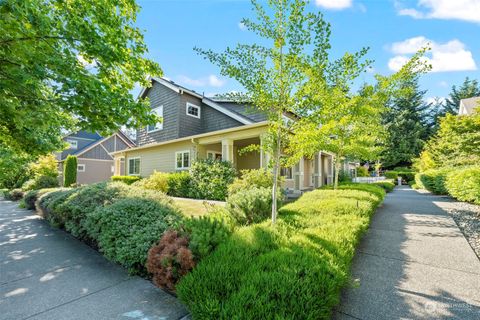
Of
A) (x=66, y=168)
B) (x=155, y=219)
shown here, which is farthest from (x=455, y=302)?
(x=66, y=168)

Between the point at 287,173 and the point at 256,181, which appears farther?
the point at 287,173

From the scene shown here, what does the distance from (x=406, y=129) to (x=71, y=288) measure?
43422 millimetres

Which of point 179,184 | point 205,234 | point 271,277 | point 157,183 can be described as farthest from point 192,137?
point 271,277

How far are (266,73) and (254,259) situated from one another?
3.85 metres

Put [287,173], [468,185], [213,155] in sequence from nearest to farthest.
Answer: [468,185] < [287,173] < [213,155]

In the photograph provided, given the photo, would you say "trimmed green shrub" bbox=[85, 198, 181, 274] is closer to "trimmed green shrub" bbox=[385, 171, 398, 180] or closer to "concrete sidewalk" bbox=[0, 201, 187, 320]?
"concrete sidewalk" bbox=[0, 201, 187, 320]

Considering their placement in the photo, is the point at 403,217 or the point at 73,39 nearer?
the point at 73,39

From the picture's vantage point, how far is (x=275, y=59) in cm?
516

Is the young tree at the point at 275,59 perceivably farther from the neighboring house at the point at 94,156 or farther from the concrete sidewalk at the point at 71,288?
the neighboring house at the point at 94,156

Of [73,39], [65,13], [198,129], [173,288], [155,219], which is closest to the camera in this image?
[173,288]

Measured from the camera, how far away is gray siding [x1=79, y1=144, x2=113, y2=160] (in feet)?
84.5

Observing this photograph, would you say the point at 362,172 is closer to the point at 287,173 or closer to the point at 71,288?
the point at 287,173

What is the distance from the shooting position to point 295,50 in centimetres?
494

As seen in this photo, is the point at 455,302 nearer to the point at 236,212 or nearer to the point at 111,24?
the point at 236,212
